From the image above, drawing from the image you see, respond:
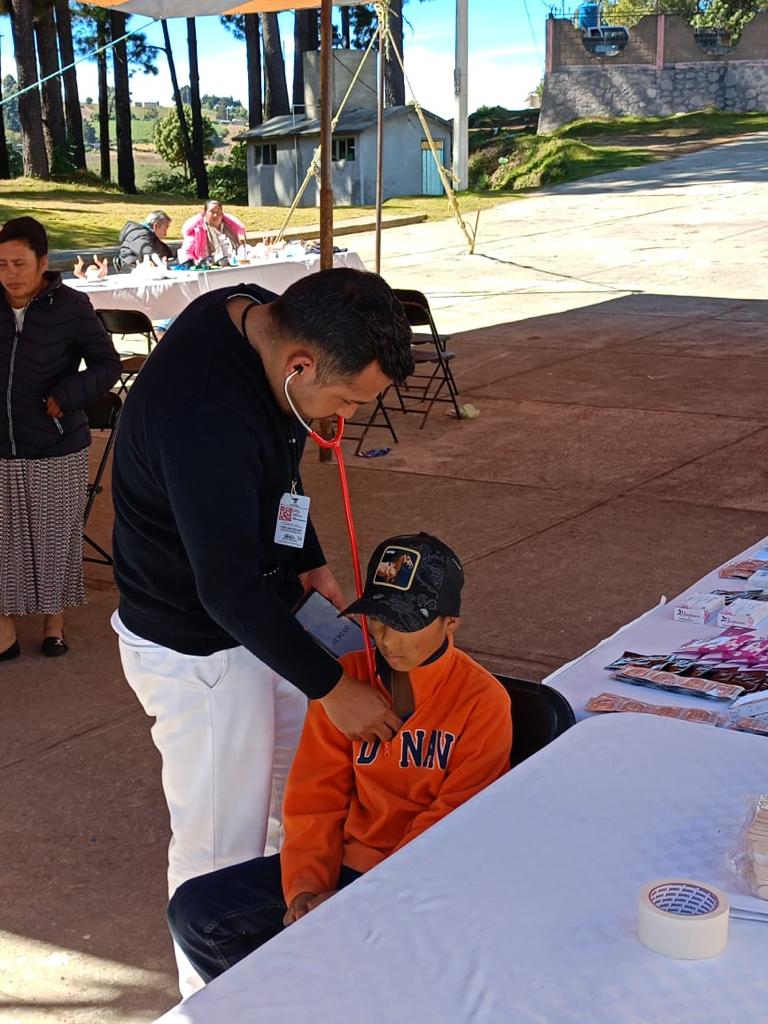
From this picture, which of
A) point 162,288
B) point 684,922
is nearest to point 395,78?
point 162,288

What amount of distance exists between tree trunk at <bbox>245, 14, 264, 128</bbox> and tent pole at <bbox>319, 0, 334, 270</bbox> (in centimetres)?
3727

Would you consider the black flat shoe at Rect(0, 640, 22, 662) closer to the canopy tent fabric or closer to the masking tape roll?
the masking tape roll

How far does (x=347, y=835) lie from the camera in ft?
8.45

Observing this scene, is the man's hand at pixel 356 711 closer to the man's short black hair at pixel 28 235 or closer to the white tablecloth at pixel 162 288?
the man's short black hair at pixel 28 235

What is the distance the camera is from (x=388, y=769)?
2.53m

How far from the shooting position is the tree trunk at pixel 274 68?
120 ft

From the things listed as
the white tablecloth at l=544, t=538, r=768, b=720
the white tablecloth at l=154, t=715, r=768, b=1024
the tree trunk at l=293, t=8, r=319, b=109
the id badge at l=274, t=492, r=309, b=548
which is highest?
the tree trunk at l=293, t=8, r=319, b=109

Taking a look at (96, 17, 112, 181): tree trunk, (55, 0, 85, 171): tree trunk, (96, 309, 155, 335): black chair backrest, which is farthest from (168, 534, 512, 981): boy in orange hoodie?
(96, 17, 112, 181): tree trunk

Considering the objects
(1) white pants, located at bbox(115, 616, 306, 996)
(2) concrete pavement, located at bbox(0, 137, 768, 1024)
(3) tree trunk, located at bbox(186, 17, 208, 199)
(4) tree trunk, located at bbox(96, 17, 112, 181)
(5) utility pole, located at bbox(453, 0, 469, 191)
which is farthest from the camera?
(4) tree trunk, located at bbox(96, 17, 112, 181)

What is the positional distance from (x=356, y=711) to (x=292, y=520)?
0.39 metres

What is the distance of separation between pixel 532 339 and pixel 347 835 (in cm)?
981

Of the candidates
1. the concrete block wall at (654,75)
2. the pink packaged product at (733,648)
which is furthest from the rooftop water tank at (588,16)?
the pink packaged product at (733,648)

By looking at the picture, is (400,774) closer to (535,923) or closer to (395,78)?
(535,923)

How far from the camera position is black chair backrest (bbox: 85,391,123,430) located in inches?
239
